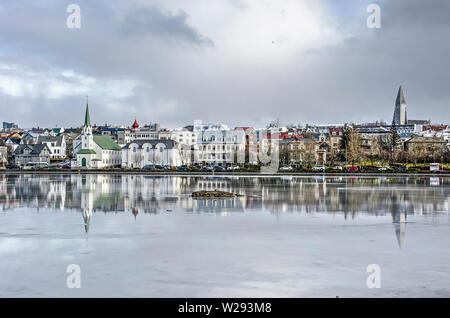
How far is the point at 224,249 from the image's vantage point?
1731cm

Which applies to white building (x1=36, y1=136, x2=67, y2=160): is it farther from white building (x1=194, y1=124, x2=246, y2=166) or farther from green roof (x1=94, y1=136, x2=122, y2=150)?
white building (x1=194, y1=124, x2=246, y2=166)

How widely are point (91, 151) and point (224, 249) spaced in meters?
95.8

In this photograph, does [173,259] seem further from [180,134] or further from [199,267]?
[180,134]

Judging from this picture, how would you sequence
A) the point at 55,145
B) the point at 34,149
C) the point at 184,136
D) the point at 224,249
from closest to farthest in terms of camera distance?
the point at 224,249 < the point at 34,149 < the point at 55,145 < the point at 184,136

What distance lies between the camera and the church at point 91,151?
354 ft

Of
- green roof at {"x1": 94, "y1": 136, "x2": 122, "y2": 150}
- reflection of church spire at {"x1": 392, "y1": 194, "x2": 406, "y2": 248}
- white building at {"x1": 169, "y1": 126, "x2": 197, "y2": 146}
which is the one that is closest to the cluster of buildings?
green roof at {"x1": 94, "y1": 136, "x2": 122, "y2": 150}

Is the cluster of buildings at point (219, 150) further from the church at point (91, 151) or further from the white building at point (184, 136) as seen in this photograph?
the white building at point (184, 136)

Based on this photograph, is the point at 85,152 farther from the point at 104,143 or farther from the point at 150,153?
the point at 150,153

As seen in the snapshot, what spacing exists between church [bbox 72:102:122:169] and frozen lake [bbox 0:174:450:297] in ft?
260

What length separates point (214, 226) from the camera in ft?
73.3

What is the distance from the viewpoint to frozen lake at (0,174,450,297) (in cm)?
1280

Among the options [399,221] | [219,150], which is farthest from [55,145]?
[399,221]

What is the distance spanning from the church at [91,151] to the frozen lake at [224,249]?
79.1 m
